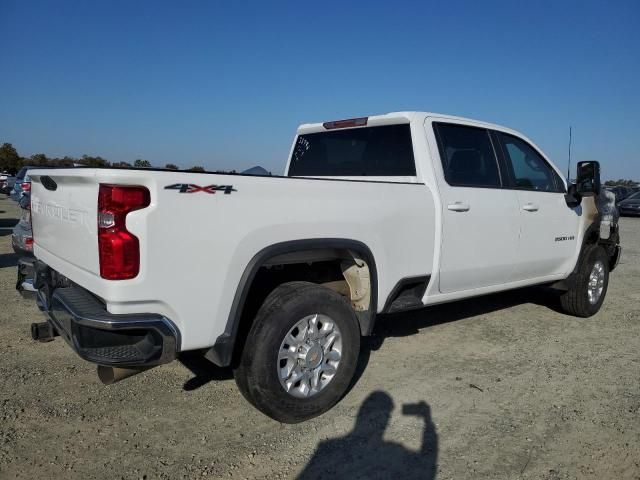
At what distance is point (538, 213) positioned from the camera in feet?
15.7

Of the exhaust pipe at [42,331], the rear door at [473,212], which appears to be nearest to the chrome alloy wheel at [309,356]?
the rear door at [473,212]

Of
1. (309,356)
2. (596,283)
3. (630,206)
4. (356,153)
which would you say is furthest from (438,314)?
(630,206)

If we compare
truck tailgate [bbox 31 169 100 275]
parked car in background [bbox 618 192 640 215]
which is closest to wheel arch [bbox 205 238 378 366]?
truck tailgate [bbox 31 169 100 275]

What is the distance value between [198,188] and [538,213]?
347 cm

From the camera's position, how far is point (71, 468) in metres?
2.66

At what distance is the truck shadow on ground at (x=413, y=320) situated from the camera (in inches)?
155

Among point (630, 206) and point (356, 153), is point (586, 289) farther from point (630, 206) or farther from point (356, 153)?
point (630, 206)

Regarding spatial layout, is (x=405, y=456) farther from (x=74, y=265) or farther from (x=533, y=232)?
(x=533, y=232)

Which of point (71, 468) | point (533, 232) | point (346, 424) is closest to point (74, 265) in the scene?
point (71, 468)

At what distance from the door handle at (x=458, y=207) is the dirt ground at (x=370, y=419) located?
1.29 meters

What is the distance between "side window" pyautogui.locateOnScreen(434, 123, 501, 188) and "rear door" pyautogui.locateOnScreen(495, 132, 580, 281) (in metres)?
0.21

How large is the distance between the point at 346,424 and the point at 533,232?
Answer: 8.74ft

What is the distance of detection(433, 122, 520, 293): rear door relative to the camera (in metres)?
3.94

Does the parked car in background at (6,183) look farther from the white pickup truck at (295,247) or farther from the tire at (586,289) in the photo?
the tire at (586,289)
